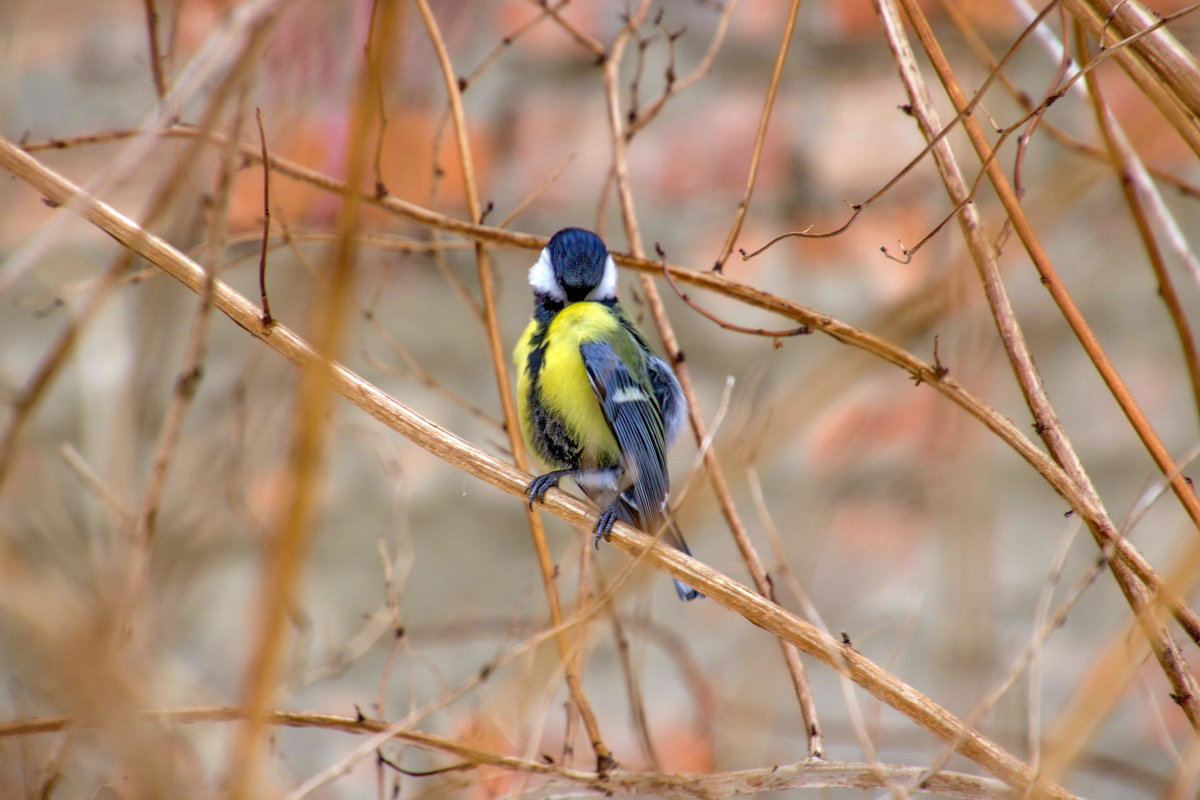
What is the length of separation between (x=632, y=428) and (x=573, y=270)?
0.20 m

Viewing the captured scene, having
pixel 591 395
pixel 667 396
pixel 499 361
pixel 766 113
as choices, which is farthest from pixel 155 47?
pixel 667 396

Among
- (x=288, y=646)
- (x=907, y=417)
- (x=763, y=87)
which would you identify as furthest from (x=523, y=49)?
(x=288, y=646)

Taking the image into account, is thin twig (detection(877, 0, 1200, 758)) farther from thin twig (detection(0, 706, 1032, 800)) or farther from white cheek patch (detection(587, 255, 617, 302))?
white cheek patch (detection(587, 255, 617, 302))

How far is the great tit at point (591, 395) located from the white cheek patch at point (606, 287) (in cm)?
2

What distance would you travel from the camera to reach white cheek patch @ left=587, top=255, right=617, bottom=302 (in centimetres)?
126

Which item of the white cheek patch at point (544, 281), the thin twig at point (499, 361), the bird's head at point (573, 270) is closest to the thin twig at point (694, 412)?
the thin twig at point (499, 361)

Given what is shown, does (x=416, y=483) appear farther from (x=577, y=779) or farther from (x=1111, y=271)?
(x=1111, y=271)

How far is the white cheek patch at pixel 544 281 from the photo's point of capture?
1.23 m

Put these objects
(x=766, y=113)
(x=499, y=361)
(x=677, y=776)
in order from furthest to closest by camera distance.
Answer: (x=499, y=361)
(x=766, y=113)
(x=677, y=776)

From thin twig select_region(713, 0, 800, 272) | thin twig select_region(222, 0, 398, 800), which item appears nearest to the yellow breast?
thin twig select_region(713, 0, 800, 272)

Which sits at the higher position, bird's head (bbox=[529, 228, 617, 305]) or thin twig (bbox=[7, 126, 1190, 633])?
bird's head (bbox=[529, 228, 617, 305])

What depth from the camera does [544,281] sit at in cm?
124

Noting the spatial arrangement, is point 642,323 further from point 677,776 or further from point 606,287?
point 677,776

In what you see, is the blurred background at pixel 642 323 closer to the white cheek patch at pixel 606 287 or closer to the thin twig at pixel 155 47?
the white cheek patch at pixel 606 287
